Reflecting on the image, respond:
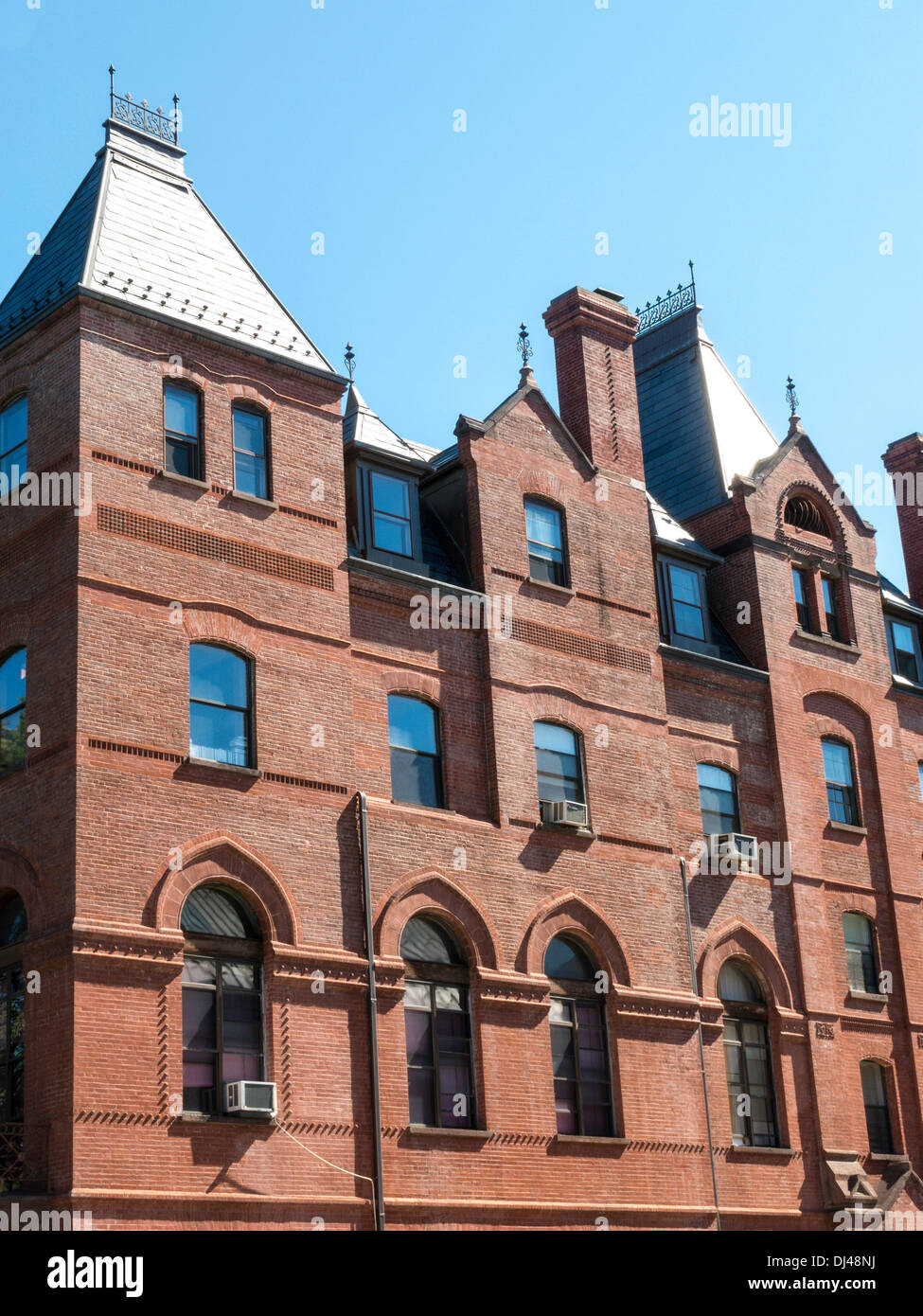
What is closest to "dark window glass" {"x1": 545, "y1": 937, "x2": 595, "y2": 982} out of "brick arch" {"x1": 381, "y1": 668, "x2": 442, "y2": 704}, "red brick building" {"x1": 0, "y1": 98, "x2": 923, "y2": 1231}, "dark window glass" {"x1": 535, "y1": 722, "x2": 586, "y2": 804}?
"red brick building" {"x1": 0, "y1": 98, "x2": 923, "y2": 1231}

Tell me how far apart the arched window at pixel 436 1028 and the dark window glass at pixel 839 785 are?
35.7ft

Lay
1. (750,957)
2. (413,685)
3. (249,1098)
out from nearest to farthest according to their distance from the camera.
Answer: (249,1098)
(413,685)
(750,957)

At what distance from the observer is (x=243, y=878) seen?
23812mm

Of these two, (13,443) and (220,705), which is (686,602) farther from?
(13,443)

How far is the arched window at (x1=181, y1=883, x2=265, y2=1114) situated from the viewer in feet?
74.3

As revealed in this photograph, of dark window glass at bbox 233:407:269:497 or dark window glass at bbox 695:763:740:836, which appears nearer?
dark window glass at bbox 233:407:269:497

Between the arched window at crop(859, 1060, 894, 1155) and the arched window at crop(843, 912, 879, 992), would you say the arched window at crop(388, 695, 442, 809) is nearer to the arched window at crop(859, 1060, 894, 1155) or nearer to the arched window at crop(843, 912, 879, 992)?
the arched window at crop(843, 912, 879, 992)

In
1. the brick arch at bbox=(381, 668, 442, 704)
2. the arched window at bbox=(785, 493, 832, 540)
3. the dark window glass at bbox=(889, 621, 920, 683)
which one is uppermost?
the arched window at bbox=(785, 493, 832, 540)

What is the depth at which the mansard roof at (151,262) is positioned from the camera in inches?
1021

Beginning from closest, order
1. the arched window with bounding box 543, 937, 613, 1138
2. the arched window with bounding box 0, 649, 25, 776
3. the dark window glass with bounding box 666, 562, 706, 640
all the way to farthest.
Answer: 1. the arched window with bounding box 0, 649, 25, 776
2. the arched window with bounding box 543, 937, 613, 1138
3. the dark window glass with bounding box 666, 562, 706, 640

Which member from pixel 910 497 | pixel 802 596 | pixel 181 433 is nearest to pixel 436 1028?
pixel 181 433

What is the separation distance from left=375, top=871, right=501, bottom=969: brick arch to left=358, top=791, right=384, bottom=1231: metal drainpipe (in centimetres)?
37

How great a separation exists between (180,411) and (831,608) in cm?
1590

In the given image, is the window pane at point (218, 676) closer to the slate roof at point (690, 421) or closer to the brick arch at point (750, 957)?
the brick arch at point (750, 957)
